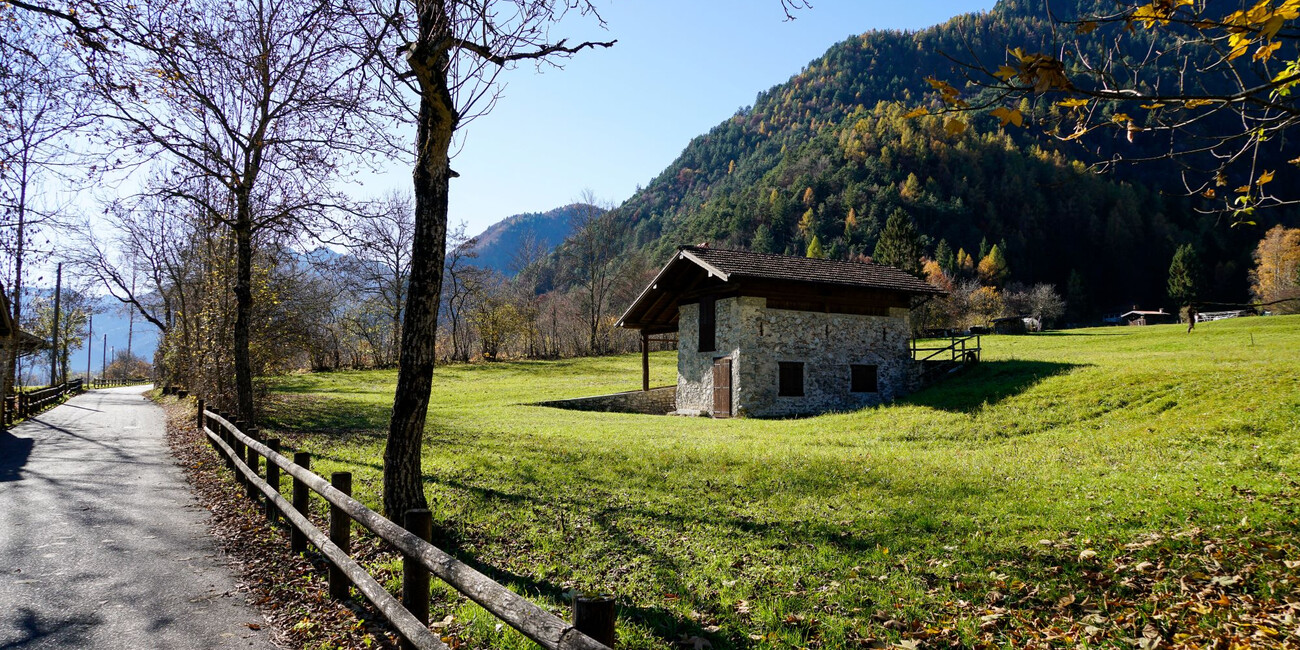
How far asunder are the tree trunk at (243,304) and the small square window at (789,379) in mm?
17146

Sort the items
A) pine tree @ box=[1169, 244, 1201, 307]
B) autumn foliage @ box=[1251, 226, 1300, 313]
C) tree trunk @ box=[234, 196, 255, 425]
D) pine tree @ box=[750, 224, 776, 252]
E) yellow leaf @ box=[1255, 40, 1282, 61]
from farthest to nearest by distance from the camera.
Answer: pine tree @ box=[750, 224, 776, 252], pine tree @ box=[1169, 244, 1201, 307], autumn foliage @ box=[1251, 226, 1300, 313], tree trunk @ box=[234, 196, 255, 425], yellow leaf @ box=[1255, 40, 1282, 61]

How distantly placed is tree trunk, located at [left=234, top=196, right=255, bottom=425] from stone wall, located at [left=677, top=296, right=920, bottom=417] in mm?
15521

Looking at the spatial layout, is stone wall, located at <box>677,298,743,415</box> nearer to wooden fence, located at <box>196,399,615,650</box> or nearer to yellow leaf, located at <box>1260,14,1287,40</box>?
wooden fence, located at <box>196,399,615,650</box>

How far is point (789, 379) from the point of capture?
24688 mm

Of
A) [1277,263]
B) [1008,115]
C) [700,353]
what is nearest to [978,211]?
[1277,263]

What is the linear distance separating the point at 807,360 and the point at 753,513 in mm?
17165

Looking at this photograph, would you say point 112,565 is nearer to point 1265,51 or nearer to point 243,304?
point 1265,51

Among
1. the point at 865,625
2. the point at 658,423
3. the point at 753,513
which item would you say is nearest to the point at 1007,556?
the point at 865,625

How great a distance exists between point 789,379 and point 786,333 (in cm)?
176

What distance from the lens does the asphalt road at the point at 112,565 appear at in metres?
5.16

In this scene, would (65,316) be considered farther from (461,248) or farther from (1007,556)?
(1007,556)

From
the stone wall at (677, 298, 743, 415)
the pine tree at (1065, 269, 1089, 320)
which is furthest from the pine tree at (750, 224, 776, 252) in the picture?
the stone wall at (677, 298, 743, 415)

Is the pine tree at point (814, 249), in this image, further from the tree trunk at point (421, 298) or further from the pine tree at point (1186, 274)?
the tree trunk at point (421, 298)

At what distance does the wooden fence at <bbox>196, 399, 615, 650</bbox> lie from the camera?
2906 mm
